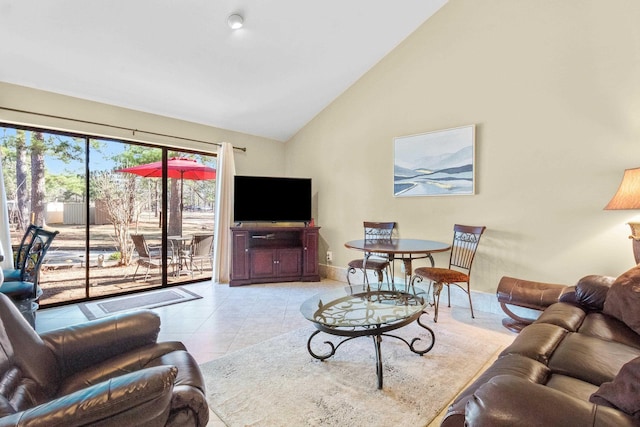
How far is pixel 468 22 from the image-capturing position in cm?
356

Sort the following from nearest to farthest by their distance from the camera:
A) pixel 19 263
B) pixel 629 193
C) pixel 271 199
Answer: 1. pixel 629 193
2. pixel 19 263
3. pixel 271 199

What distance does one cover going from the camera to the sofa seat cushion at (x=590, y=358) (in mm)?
1341

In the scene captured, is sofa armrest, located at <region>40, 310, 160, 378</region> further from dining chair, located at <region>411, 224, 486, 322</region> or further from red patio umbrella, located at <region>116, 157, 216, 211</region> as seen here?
red patio umbrella, located at <region>116, 157, 216, 211</region>

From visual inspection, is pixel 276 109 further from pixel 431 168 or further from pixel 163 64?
pixel 431 168

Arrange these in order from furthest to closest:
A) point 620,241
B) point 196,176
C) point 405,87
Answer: point 196,176, point 405,87, point 620,241

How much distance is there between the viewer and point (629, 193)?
7.78ft

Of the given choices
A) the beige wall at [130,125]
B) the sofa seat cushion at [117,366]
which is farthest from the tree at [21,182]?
the sofa seat cushion at [117,366]

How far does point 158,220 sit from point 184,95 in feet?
5.79

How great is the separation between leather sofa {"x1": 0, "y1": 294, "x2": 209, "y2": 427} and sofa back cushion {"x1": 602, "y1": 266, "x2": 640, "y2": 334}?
7.52 feet

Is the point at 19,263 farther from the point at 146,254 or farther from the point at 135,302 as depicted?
the point at 146,254

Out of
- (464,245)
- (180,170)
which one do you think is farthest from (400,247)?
(180,170)

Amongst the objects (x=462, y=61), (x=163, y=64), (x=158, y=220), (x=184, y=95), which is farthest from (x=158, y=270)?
(x=462, y=61)

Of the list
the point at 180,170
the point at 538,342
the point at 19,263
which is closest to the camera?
the point at 538,342

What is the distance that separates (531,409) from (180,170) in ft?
15.5
